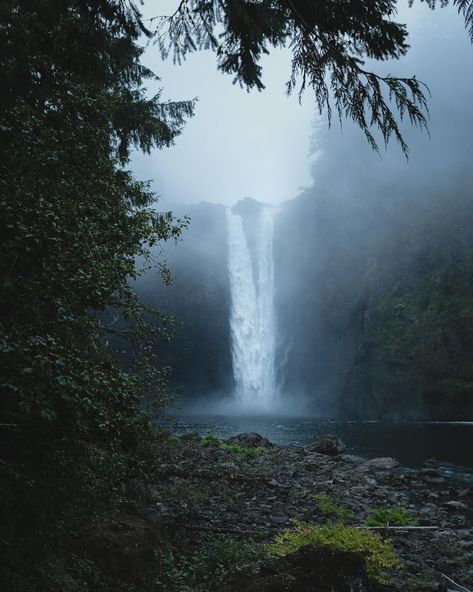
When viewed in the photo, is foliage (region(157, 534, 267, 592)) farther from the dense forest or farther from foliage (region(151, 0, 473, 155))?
foliage (region(151, 0, 473, 155))

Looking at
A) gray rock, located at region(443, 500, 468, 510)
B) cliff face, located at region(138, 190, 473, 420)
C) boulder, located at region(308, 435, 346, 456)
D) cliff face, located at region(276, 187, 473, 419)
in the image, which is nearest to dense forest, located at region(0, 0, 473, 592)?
gray rock, located at region(443, 500, 468, 510)

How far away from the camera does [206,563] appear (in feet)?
17.8

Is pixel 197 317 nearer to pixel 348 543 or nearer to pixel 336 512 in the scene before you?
pixel 336 512

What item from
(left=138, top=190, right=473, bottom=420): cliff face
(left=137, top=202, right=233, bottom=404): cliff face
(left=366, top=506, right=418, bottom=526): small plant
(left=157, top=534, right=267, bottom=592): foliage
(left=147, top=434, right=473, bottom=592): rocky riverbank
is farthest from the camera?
(left=137, top=202, right=233, bottom=404): cliff face

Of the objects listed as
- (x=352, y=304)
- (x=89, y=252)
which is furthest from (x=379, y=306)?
(x=89, y=252)

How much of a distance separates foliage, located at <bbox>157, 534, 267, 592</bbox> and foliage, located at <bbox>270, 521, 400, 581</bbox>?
373 millimetres

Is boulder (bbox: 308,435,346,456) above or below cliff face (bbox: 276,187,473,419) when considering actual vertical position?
below

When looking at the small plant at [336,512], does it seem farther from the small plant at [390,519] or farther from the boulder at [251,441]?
the boulder at [251,441]

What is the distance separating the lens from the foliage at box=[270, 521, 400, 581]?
5434mm

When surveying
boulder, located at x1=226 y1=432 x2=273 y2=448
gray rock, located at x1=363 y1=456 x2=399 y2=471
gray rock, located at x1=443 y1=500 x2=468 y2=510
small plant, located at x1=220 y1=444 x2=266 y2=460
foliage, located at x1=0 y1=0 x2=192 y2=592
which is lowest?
boulder, located at x1=226 y1=432 x2=273 y2=448

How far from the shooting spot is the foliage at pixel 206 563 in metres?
4.75

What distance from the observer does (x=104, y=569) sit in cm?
454

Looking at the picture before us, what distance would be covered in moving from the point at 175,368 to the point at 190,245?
22.7 m

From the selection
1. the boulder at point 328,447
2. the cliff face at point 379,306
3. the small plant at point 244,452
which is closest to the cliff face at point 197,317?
the cliff face at point 379,306
